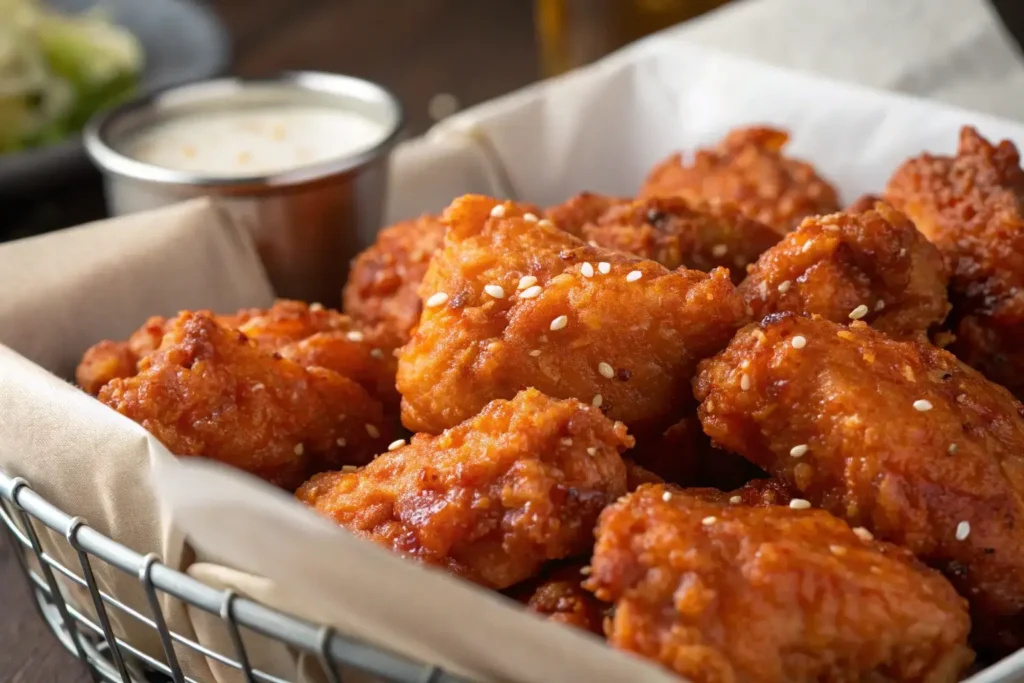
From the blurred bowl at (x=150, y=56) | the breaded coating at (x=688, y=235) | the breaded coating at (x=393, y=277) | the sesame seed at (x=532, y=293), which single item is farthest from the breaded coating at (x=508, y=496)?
the blurred bowl at (x=150, y=56)

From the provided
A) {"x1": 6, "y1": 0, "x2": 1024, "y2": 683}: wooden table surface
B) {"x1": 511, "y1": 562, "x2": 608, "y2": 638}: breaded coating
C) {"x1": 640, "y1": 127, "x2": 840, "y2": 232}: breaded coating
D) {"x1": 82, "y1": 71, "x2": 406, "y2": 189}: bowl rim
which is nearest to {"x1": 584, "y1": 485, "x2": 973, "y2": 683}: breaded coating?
{"x1": 511, "y1": 562, "x2": 608, "y2": 638}: breaded coating

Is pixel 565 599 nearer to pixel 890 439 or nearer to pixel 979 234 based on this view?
pixel 890 439

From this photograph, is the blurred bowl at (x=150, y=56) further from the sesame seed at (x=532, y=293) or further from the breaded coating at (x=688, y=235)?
the sesame seed at (x=532, y=293)

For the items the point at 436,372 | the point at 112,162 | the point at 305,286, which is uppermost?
the point at 436,372

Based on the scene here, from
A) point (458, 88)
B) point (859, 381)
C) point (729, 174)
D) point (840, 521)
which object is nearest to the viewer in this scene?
point (840, 521)

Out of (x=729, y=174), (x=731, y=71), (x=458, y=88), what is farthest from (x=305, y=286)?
(x=458, y=88)

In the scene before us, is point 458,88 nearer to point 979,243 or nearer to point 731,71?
point 731,71

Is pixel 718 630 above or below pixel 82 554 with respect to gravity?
above
